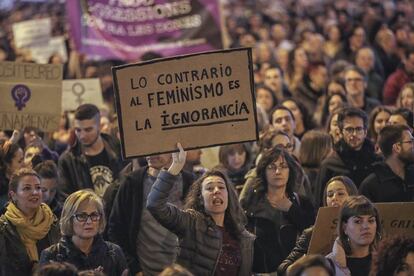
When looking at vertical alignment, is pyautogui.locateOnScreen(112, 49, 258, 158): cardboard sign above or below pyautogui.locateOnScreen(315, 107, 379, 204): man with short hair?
above

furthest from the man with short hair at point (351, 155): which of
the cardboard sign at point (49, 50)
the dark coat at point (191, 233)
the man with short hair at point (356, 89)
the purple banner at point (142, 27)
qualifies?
the cardboard sign at point (49, 50)

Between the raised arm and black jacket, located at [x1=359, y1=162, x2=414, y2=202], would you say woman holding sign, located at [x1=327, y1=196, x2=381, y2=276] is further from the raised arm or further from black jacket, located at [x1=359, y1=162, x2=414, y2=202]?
black jacket, located at [x1=359, y1=162, x2=414, y2=202]

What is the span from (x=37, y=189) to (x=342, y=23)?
12.8m

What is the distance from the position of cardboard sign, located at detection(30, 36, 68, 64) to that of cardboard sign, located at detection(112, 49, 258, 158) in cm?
1080

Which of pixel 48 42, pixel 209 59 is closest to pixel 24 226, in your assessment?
pixel 209 59

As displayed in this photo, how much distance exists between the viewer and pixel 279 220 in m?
10.2

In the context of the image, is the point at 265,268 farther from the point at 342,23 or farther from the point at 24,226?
the point at 342,23

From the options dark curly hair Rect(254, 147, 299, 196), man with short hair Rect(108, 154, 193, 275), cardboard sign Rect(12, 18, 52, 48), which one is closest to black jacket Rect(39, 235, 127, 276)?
man with short hair Rect(108, 154, 193, 275)

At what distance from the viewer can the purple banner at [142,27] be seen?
1623 cm

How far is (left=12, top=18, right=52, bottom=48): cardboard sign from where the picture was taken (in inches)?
807

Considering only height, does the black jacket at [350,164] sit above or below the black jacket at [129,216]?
above

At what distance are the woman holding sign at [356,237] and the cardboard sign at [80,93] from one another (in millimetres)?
6104

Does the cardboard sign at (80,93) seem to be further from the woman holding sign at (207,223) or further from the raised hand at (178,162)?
the raised hand at (178,162)

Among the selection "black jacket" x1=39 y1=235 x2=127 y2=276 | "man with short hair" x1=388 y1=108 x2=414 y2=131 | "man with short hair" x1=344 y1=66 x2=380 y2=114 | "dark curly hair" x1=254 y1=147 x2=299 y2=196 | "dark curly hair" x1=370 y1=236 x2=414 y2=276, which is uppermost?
"man with short hair" x1=344 y1=66 x2=380 y2=114
